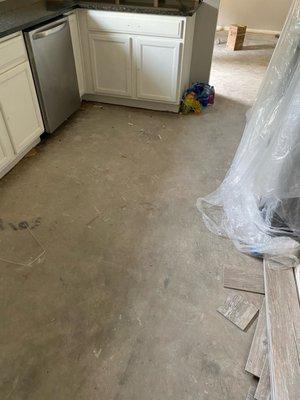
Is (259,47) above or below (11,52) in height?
below

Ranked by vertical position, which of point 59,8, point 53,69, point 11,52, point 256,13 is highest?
point 59,8

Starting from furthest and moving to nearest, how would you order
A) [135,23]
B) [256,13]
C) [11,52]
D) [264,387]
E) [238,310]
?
[256,13]
[135,23]
[11,52]
[238,310]
[264,387]

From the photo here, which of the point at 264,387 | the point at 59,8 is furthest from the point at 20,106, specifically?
the point at 264,387

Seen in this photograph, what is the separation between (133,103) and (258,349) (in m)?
2.53

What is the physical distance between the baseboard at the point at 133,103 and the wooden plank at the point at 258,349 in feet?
7.27

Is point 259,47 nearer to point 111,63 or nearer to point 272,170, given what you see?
point 111,63

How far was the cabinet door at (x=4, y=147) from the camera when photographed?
2.04 metres

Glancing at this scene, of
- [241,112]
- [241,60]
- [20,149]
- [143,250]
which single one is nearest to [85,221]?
[143,250]

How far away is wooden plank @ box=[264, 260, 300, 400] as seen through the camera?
3.65 ft

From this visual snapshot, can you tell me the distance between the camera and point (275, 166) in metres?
1.50

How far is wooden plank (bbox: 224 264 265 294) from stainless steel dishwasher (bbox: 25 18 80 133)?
189cm

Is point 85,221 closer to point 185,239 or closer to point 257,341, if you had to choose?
point 185,239

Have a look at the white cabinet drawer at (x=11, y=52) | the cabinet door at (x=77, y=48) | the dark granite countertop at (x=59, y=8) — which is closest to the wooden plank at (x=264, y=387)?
the white cabinet drawer at (x=11, y=52)

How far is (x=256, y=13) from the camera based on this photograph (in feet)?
17.0
